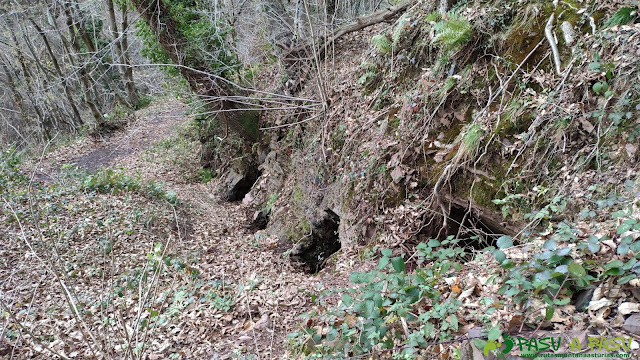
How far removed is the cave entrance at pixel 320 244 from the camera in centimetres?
673

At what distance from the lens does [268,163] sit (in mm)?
9664

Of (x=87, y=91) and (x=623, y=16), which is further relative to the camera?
(x=87, y=91)

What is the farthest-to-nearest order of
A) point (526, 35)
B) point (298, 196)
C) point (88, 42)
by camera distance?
point (88, 42) → point (298, 196) → point (526, 35)

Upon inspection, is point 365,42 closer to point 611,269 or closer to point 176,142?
point 611,269

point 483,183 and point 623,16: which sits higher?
point 623,16

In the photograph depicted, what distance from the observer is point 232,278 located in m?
5.98

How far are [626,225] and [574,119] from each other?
1.77m

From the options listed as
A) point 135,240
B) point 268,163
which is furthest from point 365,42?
point 135,240

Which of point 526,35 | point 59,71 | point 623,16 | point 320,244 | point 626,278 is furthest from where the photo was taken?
point 59,71

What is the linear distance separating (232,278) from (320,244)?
184 centimetres

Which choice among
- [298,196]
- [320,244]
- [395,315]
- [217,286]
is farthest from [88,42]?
[395,315]

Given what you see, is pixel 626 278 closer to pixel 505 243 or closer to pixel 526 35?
pixel 505 243

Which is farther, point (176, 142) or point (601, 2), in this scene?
point (176, 142)

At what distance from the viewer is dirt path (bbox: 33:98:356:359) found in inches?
167
